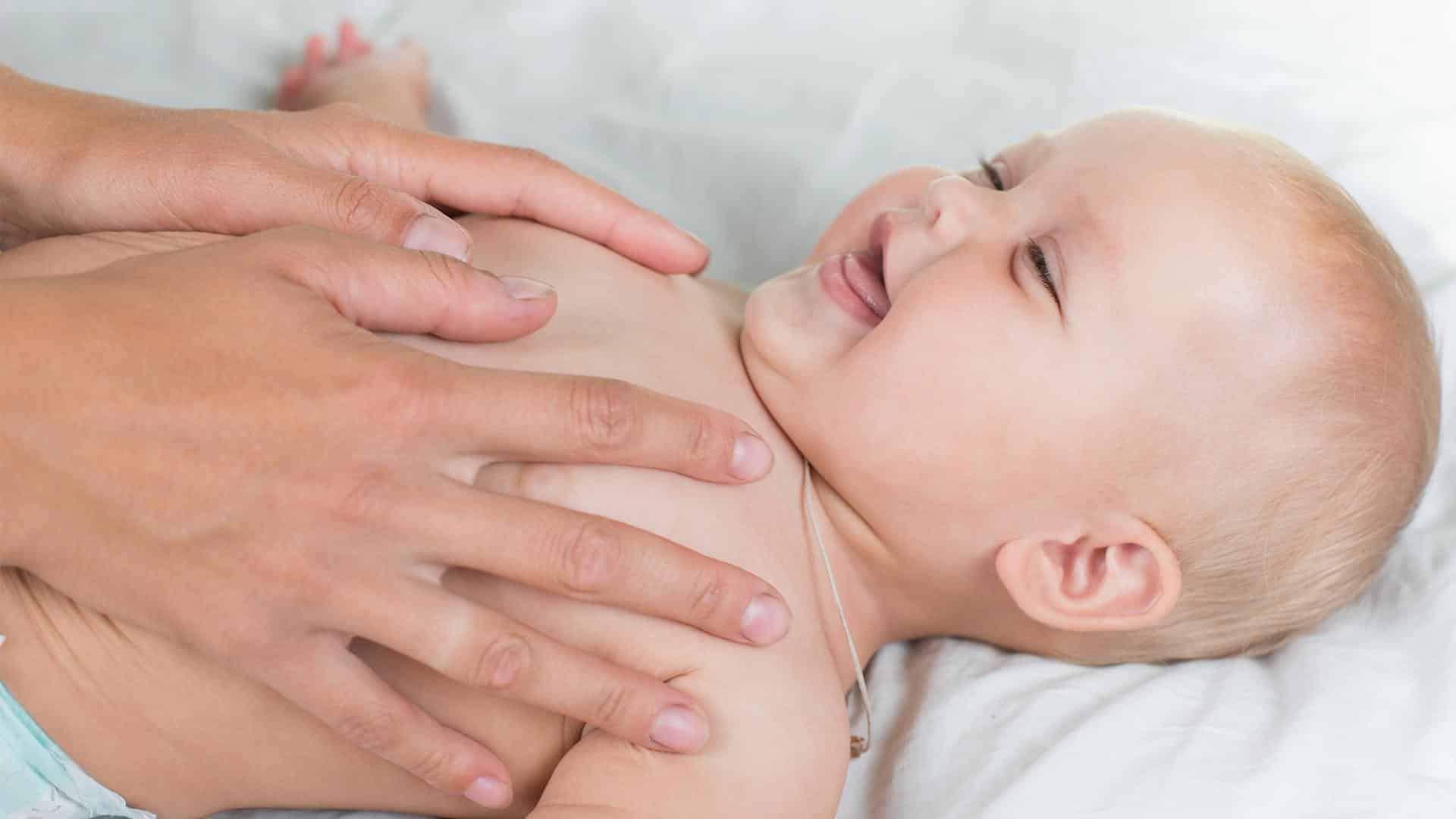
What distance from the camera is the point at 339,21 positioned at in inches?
80.5

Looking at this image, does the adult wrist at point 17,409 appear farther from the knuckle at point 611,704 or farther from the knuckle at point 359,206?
the knuckle at point 611,704

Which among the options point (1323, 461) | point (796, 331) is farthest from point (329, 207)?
point (1323, 461)

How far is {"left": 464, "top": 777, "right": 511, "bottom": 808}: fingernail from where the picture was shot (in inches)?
42.5

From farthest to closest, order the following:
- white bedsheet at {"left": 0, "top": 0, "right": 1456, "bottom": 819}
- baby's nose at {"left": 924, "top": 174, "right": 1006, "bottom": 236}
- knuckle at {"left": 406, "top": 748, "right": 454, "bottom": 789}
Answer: white bedsheet at {"left": 0, "top": 0, "right": 1456, "bottom": 819}
baby's nose at {"left": 924, "top": 174, "right": 1006, "bottom": 236}
knuckle at {"left": 406, "top": 748, "right": 454, "bottom": 789}

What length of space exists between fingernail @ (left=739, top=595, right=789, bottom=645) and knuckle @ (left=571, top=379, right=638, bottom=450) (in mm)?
186

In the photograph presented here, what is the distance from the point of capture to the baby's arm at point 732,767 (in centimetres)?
109

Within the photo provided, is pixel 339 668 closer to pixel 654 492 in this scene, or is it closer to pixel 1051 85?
pixel 654 492

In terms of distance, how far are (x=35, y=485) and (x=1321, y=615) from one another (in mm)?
1220

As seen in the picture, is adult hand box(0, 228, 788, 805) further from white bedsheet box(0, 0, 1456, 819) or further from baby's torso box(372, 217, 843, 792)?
white bedsheet box(0, 0, 1456, 819)

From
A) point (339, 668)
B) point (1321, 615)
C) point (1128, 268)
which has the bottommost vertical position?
point (1321, 615)

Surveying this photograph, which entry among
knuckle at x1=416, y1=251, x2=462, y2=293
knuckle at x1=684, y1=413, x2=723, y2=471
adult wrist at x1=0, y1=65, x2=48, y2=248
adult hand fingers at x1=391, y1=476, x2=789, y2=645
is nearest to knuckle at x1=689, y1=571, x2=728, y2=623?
adult hand fingers at x1=391, y1=476, x2=789, y2=645

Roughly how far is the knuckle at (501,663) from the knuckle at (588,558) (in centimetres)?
6

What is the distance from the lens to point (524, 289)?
1178 mm

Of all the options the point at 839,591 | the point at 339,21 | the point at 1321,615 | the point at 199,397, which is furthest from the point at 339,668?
the point at 339,21
